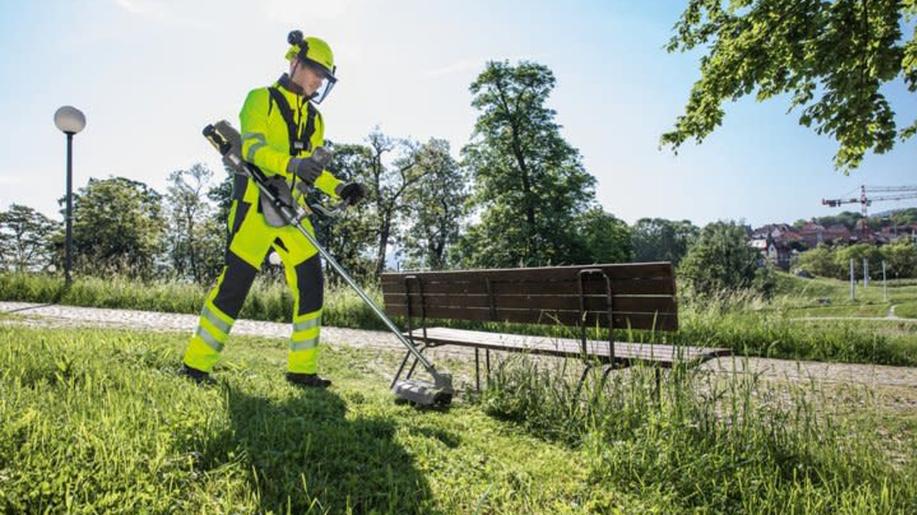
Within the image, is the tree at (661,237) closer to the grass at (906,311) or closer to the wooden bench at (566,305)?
the grass at (906,311)

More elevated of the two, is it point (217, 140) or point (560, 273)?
point (217, 140)

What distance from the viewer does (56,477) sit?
2096 millimetres

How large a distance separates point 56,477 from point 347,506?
108 centimetres

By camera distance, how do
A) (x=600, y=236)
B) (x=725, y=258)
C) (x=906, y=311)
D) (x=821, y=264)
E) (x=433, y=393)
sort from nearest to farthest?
(x=433, y=393) < (x=600, y=236) < (x=906, y=311) < (x=725, y=258) < (x=821, y=264)

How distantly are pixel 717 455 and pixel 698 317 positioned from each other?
6368mm

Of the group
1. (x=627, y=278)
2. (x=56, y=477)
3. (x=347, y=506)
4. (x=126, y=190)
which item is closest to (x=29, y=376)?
(x=56, y=477)

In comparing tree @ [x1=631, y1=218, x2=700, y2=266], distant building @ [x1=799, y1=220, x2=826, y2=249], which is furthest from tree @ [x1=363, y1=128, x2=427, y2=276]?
distant building @ [x1=799, y1=220, x2=826, y2=249]

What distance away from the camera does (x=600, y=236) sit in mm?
28422

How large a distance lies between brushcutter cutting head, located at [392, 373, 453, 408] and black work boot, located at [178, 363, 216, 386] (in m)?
1.39

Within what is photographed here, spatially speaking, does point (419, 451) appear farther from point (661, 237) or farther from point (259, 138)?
point (661, 237)

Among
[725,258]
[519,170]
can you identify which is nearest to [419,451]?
[519,170]

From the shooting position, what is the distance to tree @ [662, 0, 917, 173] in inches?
264

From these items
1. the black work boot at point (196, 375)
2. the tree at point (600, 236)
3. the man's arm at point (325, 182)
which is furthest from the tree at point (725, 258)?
the black work boot at point (196, 375)

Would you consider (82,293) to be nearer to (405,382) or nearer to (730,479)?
(405,382)
